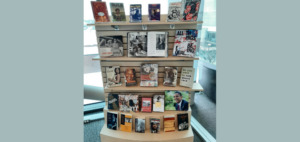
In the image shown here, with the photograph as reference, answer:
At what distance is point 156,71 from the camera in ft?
7.08

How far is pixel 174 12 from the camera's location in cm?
187

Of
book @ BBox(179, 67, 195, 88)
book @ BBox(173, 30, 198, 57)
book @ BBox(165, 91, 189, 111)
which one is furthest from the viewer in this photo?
book @ BBox(165, 91, 189, 111)

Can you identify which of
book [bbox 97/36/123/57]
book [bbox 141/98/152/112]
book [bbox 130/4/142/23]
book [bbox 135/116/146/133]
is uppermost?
book [bbox 130/4/142/23]

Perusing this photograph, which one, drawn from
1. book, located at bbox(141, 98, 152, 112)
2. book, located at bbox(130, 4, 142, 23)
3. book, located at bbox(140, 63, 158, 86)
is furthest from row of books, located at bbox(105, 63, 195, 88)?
book, located at bbox(130, 4, 142, 23)

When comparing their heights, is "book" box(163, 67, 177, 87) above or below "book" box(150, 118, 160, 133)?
above

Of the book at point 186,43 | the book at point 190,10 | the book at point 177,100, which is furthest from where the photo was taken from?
the book at point 177,100

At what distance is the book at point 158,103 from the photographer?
2.30m

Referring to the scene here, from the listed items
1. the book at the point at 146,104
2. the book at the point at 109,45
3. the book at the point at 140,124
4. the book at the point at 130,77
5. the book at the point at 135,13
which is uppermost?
the book at the point at 135,13

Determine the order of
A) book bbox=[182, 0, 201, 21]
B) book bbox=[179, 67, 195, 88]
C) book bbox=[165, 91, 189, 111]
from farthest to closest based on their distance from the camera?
book bbox=[165, 91, 189, 111]
book bbox=[179, 67, 195, 88]
book bbox=[182, 0, 201, 21]

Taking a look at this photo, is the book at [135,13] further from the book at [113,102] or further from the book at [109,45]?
the book at [113,102]

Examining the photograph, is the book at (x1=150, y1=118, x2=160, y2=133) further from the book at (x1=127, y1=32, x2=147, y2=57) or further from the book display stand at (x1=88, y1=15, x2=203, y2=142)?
the book at (x1=127, y1=32, x2=147, y2=57)

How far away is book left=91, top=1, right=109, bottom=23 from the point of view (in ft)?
5.96

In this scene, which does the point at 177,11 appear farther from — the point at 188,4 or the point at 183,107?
the point at 183,107

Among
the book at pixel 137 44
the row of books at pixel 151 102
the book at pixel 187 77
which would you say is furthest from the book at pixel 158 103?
the book at pixel 137 44
